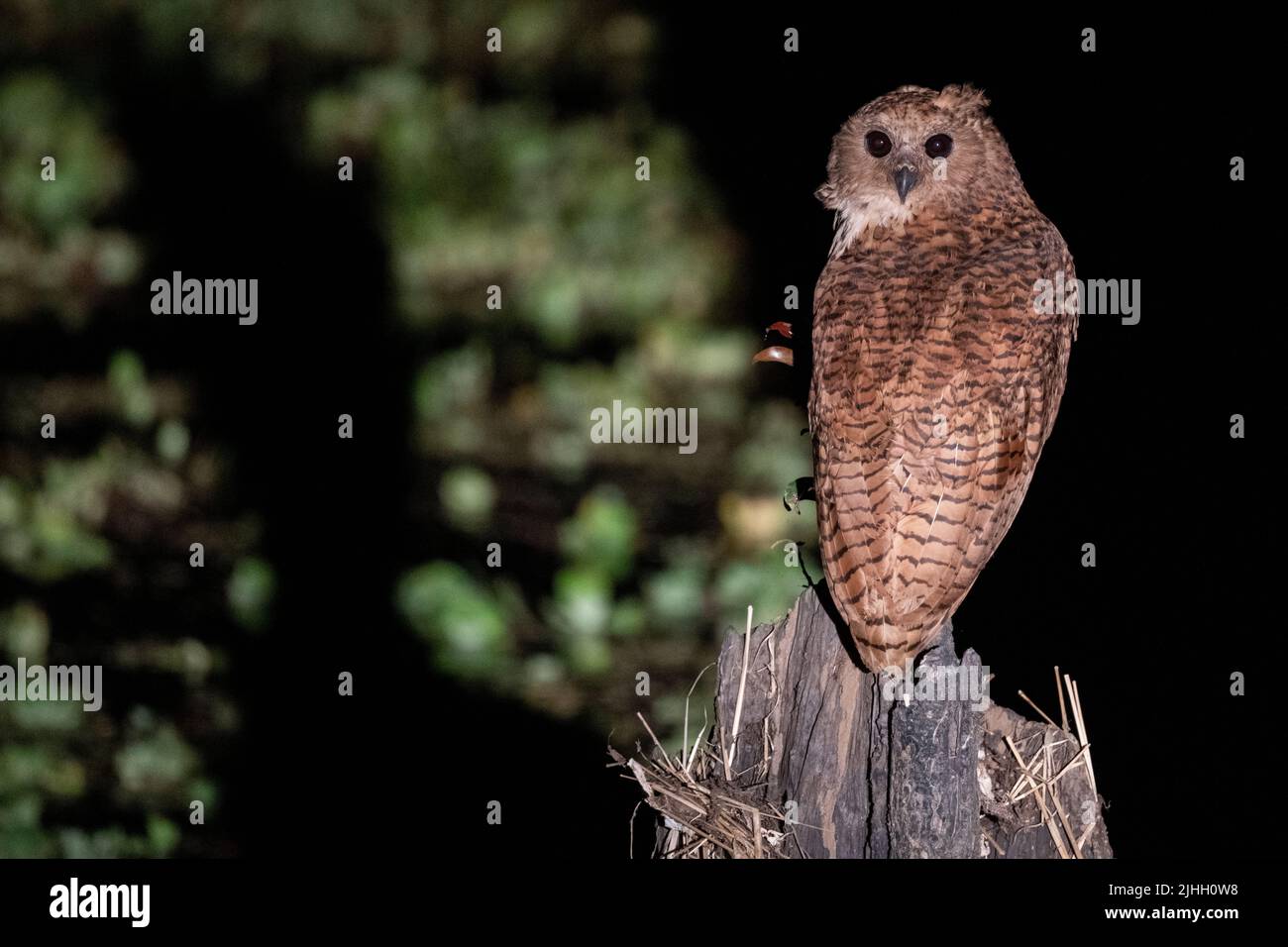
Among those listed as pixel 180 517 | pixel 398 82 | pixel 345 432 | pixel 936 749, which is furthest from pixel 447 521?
pixel 936 749

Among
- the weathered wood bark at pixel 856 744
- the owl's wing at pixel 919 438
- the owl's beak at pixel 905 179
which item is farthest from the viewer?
the owl's beak at pixel 905 179

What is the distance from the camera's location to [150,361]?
3.76 metres

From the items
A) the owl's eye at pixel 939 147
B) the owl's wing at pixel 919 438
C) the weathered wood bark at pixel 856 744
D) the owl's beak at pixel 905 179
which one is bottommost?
the weathered wood bark at pixel 856 744

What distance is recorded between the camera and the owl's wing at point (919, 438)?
209cm

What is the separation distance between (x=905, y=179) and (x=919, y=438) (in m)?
0.61

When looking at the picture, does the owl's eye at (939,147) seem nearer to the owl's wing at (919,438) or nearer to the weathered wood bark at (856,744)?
the owl's wing at (919,438)

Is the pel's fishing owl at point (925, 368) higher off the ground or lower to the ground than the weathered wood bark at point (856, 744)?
higher

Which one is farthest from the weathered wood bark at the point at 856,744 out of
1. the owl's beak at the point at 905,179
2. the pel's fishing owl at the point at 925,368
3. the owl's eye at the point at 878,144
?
the owl's eye at the point at 878,144

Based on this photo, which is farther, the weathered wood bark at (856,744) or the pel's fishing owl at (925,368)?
the pel's fishing owl at (925,368)

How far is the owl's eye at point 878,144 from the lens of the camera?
2479 mm

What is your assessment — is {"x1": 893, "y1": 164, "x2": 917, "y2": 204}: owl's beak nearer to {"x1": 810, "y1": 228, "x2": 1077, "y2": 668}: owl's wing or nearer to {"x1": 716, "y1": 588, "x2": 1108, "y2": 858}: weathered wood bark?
{"x1": 810, "y1": 228, "x2": 1077, "y2": 668}: owl's wing

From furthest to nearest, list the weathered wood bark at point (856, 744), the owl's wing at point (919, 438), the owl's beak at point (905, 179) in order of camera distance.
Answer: the owl's beak at point (905, 179) < the owl's wing at point (919, 438) < the weathered wood bark at point (856, 744)

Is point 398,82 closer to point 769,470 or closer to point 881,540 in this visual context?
point 769,470

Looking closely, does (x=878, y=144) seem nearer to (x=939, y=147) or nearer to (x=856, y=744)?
(x=939, y=147)
